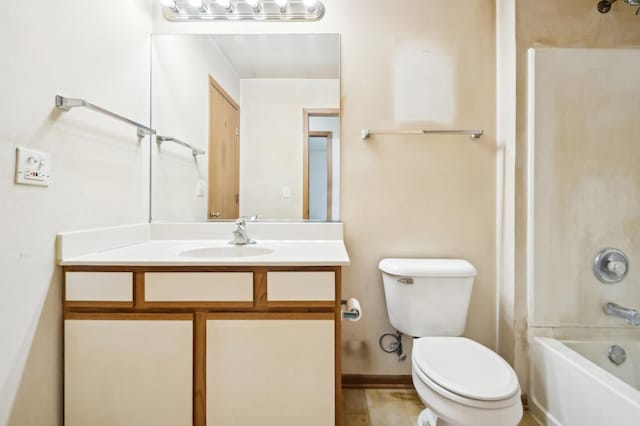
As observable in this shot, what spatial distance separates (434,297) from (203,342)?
3.25 ft

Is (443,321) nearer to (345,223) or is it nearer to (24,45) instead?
(345,223)

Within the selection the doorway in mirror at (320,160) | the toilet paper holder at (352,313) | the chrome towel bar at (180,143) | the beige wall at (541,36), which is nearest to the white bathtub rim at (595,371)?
the beige wall at (541,36)

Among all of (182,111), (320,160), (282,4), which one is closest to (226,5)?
(282,4)

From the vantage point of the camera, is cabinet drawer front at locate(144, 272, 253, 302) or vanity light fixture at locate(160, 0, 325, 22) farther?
Result: vanity light fixture at locate(160, 0, 325, 22)

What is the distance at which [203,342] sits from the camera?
104cm

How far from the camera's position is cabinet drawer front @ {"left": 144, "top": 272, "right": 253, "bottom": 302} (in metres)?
1.04

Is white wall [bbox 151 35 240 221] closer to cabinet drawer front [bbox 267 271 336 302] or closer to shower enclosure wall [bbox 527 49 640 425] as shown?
cabinet drawer front [bbox 267 271 336 302]

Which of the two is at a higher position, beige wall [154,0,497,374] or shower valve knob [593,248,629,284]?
beige wall [154,0,497,374]

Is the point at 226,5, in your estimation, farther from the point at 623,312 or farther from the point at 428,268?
the point at 623,312

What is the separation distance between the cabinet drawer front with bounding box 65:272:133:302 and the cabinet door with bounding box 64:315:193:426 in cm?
9

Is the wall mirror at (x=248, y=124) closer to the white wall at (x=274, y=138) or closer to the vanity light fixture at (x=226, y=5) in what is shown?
the white wall at (x=274, y=138)

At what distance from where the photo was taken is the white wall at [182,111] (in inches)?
62.4

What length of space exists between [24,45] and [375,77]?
4.54 ft

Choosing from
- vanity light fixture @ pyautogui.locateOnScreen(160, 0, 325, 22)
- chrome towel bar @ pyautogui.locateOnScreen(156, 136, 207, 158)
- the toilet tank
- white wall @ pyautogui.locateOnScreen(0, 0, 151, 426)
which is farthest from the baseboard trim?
vanity light fixture @ pyautogui.locateOnScreen(160, 0, 325, 22)
